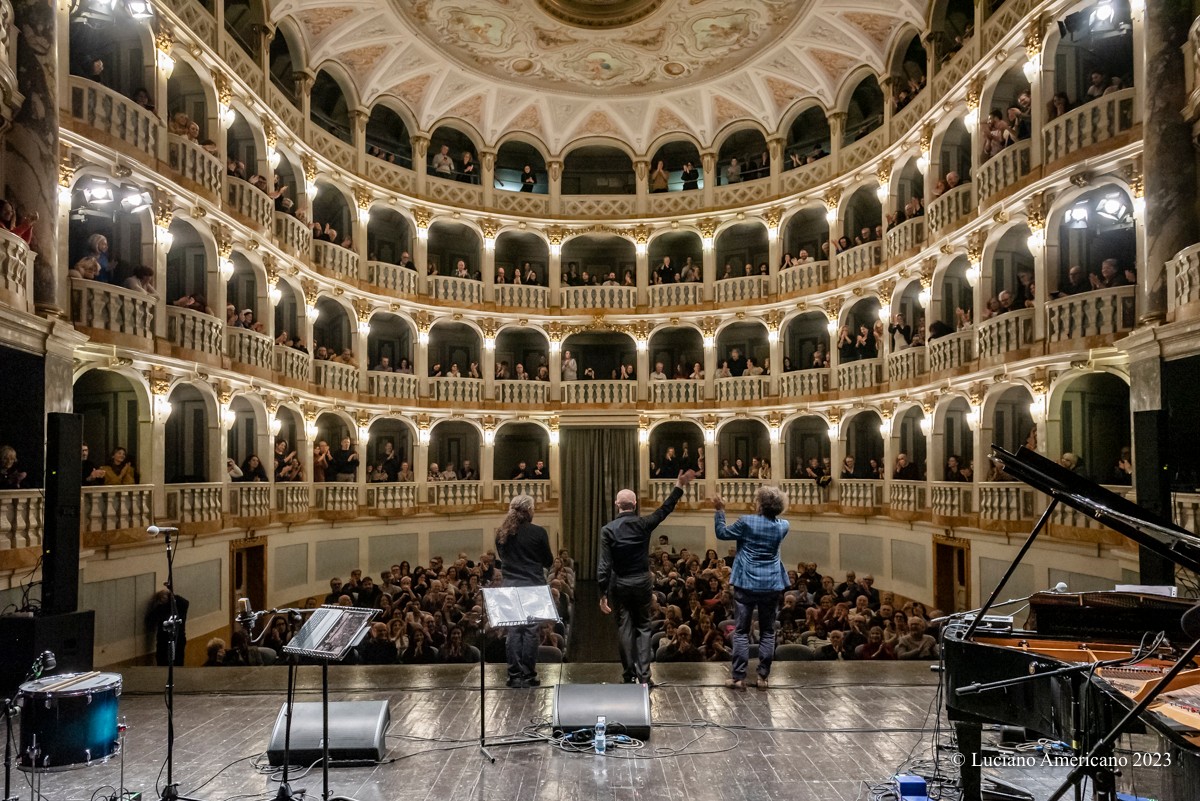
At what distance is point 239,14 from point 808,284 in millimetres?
16357

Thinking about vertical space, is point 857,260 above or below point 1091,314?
above

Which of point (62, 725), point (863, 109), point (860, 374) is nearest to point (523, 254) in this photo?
point (863, 109)

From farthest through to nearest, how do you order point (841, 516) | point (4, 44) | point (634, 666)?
point (841, 516), point (4, 44), point (634, 666)

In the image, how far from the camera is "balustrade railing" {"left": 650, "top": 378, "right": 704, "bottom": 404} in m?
26.7

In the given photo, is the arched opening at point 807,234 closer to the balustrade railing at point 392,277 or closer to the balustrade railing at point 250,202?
the balustrade railing at point 392,277

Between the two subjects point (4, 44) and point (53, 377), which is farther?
point (53, 377)

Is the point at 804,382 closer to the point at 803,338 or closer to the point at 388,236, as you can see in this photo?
the point at 803,338

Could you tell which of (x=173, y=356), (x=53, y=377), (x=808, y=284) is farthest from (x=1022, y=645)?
(x=808, y=284)

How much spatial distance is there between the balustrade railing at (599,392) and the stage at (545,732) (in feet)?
58.2

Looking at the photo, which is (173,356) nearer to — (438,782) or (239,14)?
(239,14)

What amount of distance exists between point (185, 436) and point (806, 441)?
1771 cm

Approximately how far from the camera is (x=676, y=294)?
26.9 metres

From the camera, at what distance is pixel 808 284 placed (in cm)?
2436

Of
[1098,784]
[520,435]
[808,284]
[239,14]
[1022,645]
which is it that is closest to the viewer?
[1098,784]
